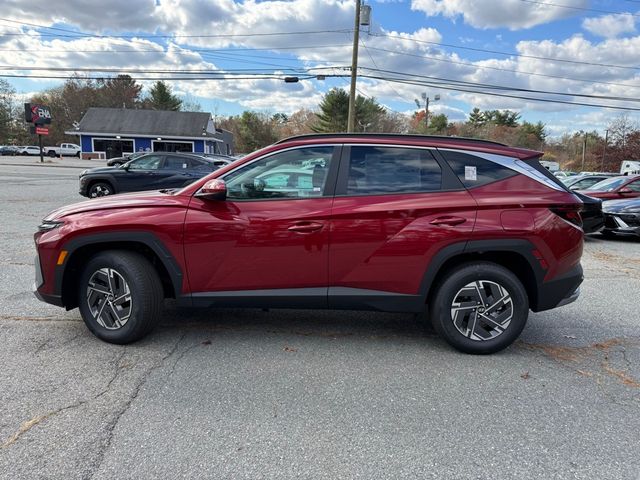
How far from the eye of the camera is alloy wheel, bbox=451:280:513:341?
12.4ft

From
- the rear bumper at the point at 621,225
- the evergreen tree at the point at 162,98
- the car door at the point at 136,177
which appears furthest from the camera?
the evergreen tree at the point at 162,98

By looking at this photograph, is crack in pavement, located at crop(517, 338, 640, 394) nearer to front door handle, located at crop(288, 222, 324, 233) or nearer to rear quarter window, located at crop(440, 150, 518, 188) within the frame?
rear quarter window, located at crop(440, 150, 518, 188)

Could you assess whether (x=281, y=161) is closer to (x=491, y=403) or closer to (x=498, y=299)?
(x=498, y=299)

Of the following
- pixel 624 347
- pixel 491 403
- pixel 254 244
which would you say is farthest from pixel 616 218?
pixel 254 244

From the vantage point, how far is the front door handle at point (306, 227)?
145 inches

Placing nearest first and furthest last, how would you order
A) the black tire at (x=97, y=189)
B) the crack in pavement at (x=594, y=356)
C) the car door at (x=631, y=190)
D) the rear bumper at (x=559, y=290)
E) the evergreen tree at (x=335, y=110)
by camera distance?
the crack in pavement at (x=594, y=356)
the rear bumper at (x=559, y=290)
the car door at (x=631, y=190)
the black tire at (x=97, y=189)
the evergreen tree at (x=335, y=110)

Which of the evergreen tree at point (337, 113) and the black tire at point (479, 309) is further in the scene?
the evergreen tree at point (337, 113)

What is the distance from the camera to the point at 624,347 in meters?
4.17

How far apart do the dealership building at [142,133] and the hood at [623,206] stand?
147 feet

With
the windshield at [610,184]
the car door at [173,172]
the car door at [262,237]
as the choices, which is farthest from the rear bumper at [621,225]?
the car door at [173,172]

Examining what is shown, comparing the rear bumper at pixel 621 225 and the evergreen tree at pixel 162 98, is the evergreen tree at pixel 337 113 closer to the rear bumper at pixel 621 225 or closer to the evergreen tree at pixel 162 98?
the evergreen tree at pixel 162 98

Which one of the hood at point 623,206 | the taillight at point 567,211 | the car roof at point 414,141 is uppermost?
the car roof at point 414,141

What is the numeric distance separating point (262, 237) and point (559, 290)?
8.31 ft

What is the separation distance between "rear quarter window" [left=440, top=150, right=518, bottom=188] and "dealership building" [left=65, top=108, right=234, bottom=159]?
4876 cm
